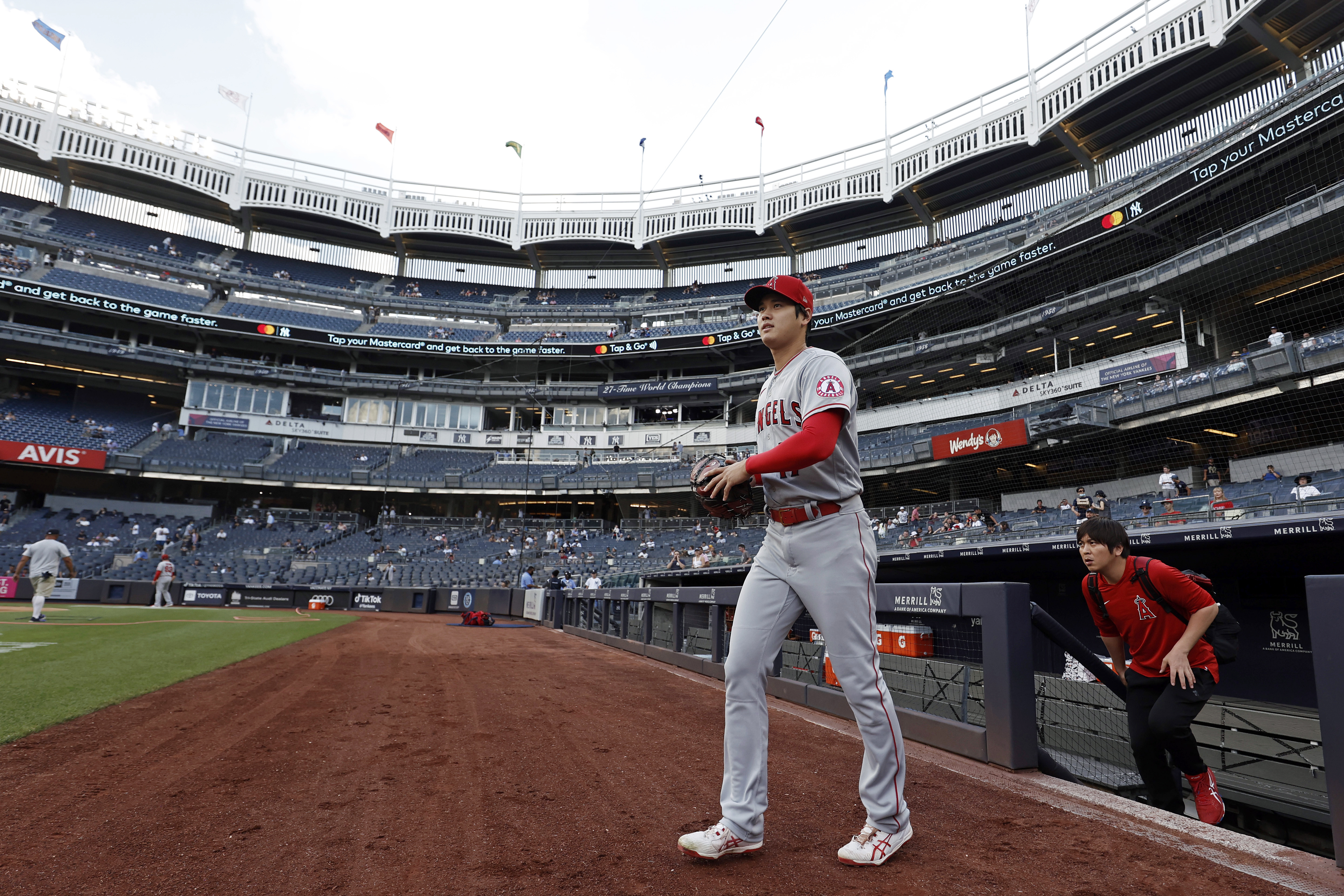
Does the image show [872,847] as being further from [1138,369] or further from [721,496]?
[1138,369]

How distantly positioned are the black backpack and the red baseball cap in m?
2.17

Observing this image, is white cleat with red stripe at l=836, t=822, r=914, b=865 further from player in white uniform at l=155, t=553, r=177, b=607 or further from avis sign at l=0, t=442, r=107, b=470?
avis sign at l=0, t=442, r=107, b=470

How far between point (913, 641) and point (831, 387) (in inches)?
157

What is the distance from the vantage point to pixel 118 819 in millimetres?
2494

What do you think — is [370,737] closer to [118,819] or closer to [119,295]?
[118,819]

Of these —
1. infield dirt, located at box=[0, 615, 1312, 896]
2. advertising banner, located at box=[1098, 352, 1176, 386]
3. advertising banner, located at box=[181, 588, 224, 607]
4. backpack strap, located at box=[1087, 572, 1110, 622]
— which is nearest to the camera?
infield dirt, located at box=[0, 615, 1312, 896]

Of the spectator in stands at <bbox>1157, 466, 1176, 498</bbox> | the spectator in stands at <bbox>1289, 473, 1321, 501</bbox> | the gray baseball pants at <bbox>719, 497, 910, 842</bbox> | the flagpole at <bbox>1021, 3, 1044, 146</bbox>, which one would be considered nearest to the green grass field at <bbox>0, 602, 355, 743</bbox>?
the gray baseball pants at <bbox>719, 497, 910, 842</bbox>

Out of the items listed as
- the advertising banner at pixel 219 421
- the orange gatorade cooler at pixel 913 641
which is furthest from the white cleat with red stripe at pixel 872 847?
the advertising banner at pixel 219 421

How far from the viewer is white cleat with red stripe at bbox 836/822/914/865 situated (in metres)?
2.21

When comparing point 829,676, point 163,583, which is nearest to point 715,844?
point 829,676

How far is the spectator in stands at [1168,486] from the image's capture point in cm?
1552

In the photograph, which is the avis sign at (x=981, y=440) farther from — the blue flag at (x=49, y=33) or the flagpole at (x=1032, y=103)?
the blue flag at (x=49, y=33)

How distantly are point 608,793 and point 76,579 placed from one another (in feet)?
102

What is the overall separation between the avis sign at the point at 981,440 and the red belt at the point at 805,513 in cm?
2311
